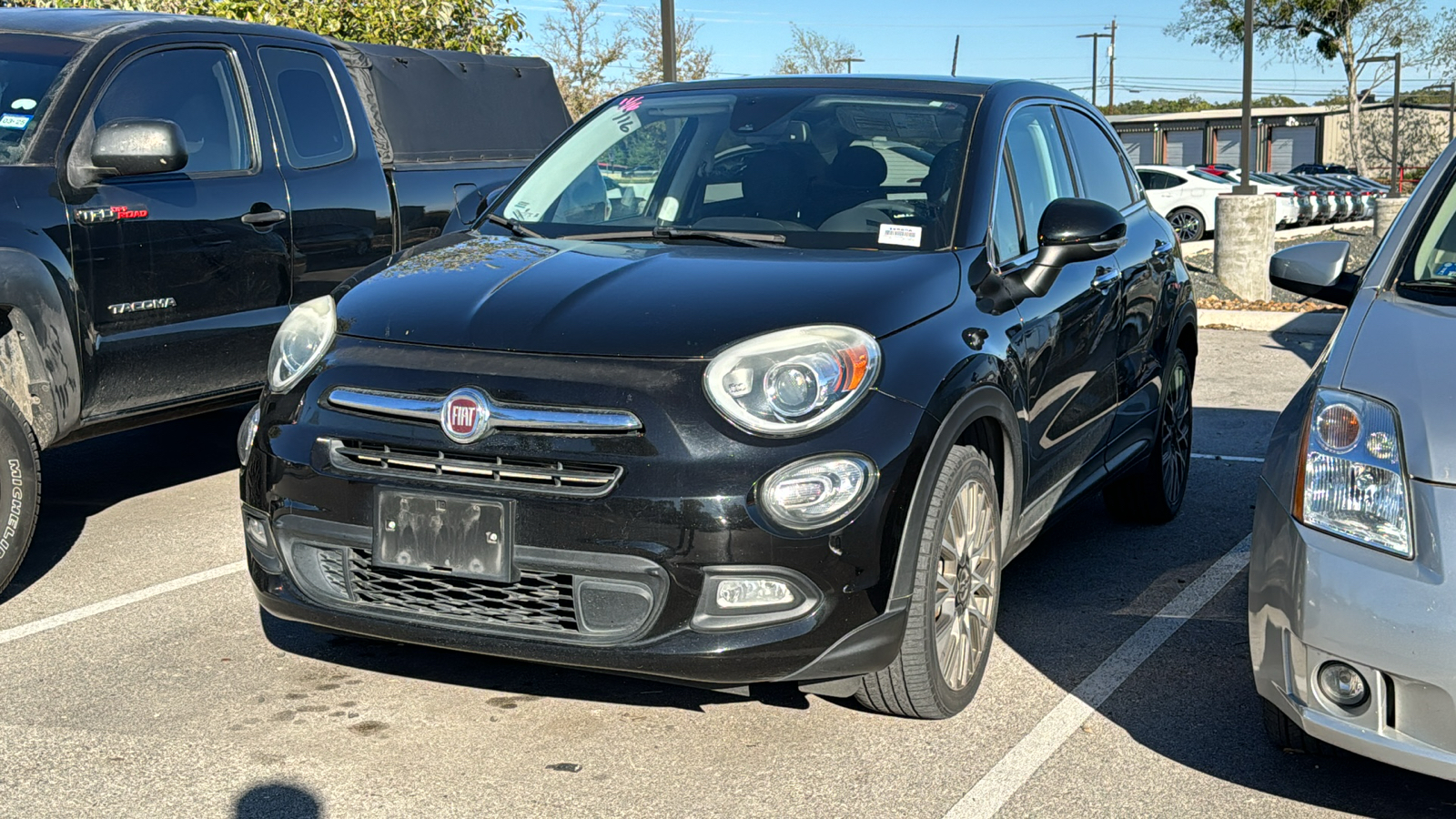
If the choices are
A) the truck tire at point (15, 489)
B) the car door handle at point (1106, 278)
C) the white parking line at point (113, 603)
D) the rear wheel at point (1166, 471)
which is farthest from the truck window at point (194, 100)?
the rear wheel at point (1166, 471)

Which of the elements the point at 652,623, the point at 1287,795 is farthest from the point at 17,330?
the point at 1287,795

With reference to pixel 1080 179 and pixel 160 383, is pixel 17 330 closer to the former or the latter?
pixel 160 383

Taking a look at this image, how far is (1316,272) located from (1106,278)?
849 millimetres

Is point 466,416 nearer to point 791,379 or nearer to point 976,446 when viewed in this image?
point 791,379

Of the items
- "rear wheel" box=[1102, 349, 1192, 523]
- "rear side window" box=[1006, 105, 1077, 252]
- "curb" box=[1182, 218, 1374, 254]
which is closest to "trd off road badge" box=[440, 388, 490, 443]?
"rear side window" box=[1006, 105, 1077, 252]

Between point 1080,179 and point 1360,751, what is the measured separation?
9.09 feet

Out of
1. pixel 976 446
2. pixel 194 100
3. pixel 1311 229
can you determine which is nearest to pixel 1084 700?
pixel 976 446

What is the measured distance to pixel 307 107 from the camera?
6.49m

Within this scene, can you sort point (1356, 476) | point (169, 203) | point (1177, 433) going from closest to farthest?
point (1356, 476)
point (169, 203)
point (1177, 433)

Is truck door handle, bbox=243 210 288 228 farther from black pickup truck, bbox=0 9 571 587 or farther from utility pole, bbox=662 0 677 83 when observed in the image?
utility pole, bbox=662 0 677 83

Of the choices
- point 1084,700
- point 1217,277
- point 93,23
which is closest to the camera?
point 1084,700

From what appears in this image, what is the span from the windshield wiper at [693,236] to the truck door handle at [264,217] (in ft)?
6.70

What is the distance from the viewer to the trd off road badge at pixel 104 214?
5.16 meters

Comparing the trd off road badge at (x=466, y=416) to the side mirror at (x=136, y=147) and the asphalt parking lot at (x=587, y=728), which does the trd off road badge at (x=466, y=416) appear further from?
the side mirror at (x=136, y=147)
